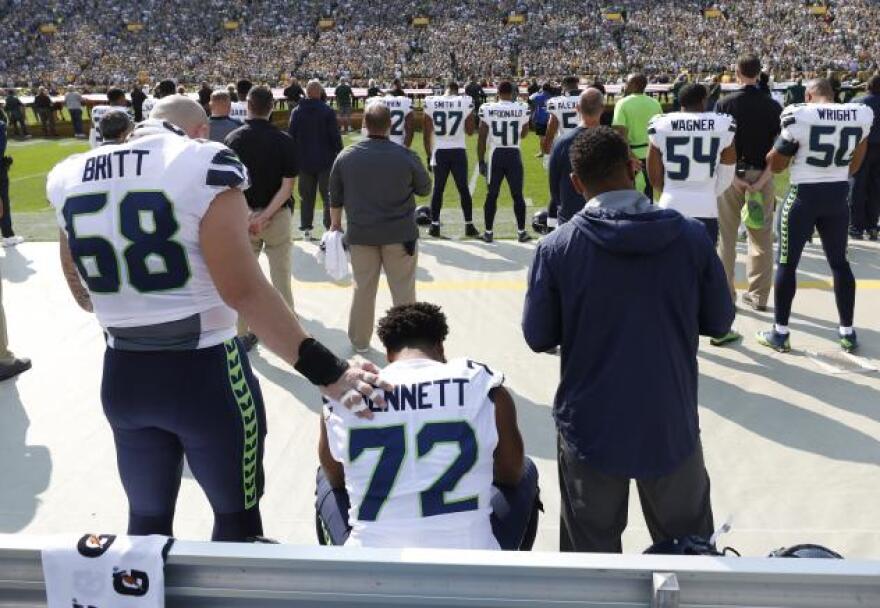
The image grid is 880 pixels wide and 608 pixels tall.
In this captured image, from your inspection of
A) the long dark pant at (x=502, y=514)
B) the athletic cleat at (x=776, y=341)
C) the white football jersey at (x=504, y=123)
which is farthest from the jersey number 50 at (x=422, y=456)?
the white football jersey at (x=504, y=123)

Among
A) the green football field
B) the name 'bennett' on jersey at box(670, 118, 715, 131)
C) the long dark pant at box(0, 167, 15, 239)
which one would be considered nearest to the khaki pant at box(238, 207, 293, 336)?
the name 'bennett' on jersey at box(670, 118, 715, 131)

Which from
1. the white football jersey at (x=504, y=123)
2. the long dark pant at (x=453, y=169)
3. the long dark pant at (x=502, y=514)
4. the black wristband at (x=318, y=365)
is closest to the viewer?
the black wristband at (x=318, y=365)

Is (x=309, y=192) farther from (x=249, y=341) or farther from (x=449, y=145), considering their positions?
(x=249, y=341)

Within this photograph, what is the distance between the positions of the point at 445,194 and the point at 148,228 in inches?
397

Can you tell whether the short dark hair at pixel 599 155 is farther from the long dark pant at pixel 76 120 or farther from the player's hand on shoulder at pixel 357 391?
the long dark pant at pixel 76 120

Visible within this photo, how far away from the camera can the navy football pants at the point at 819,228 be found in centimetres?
545

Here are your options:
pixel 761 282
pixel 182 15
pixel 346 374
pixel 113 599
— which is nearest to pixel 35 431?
pixel 346 374

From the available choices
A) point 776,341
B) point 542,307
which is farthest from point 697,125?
point 542,307

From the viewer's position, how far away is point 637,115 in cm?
855

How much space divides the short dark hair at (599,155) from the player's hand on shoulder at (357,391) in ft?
3.17

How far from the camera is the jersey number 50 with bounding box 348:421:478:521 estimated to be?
2502 millimetres

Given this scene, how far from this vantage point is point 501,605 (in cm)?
155

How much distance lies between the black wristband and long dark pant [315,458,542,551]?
661 millimetres

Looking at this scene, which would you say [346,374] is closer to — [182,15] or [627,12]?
[627,12]
